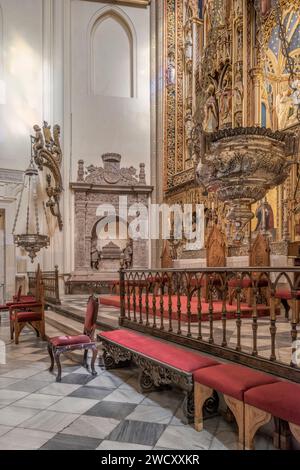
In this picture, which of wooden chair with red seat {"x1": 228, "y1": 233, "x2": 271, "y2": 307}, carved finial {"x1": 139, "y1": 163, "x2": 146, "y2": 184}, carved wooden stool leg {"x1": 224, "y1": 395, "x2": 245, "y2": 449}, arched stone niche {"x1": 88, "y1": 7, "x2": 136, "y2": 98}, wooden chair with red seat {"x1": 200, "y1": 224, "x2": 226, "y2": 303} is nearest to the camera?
carved wooden stool leg {"x1": 224, "y1": 395, "x2": 245, "y2": 449}

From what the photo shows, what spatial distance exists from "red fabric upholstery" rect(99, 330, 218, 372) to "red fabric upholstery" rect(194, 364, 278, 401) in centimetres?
16

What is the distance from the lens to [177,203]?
1091 cm

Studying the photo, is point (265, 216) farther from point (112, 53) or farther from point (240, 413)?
point (112, 53)

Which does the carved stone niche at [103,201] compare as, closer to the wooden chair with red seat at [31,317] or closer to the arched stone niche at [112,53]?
the arched stone niche at [112,53]

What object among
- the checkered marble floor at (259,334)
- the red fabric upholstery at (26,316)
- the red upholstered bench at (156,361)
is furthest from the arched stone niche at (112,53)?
the red upholstered bench at (156,361)

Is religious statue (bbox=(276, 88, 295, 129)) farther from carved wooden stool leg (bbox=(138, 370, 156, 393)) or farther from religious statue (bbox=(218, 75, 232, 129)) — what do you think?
carved wooden stool leg (bbox=(138, 370, 156, 393))

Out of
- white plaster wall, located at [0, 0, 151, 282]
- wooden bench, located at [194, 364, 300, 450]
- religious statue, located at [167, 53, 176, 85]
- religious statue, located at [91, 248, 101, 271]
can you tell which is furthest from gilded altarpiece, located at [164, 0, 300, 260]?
religious statue, located at [91, 248, 101, 271]

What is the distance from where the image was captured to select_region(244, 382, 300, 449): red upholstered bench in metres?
2.20

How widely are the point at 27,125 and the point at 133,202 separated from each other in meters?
3.74

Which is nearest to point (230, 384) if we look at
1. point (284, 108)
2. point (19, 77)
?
point (284, 108)

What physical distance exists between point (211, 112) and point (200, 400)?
765 centimetres

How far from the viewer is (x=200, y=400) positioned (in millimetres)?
2926

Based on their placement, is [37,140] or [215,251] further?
[37,140]

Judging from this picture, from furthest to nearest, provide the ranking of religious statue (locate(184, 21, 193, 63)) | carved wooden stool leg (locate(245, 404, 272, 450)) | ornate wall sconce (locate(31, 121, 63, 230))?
ornate wall sconce (locate(31, 121, 63, 230)), religious statue (locate(184, 21, 193, 63)), carved wooden stool leg (locate(245, 404, 272, 450))
